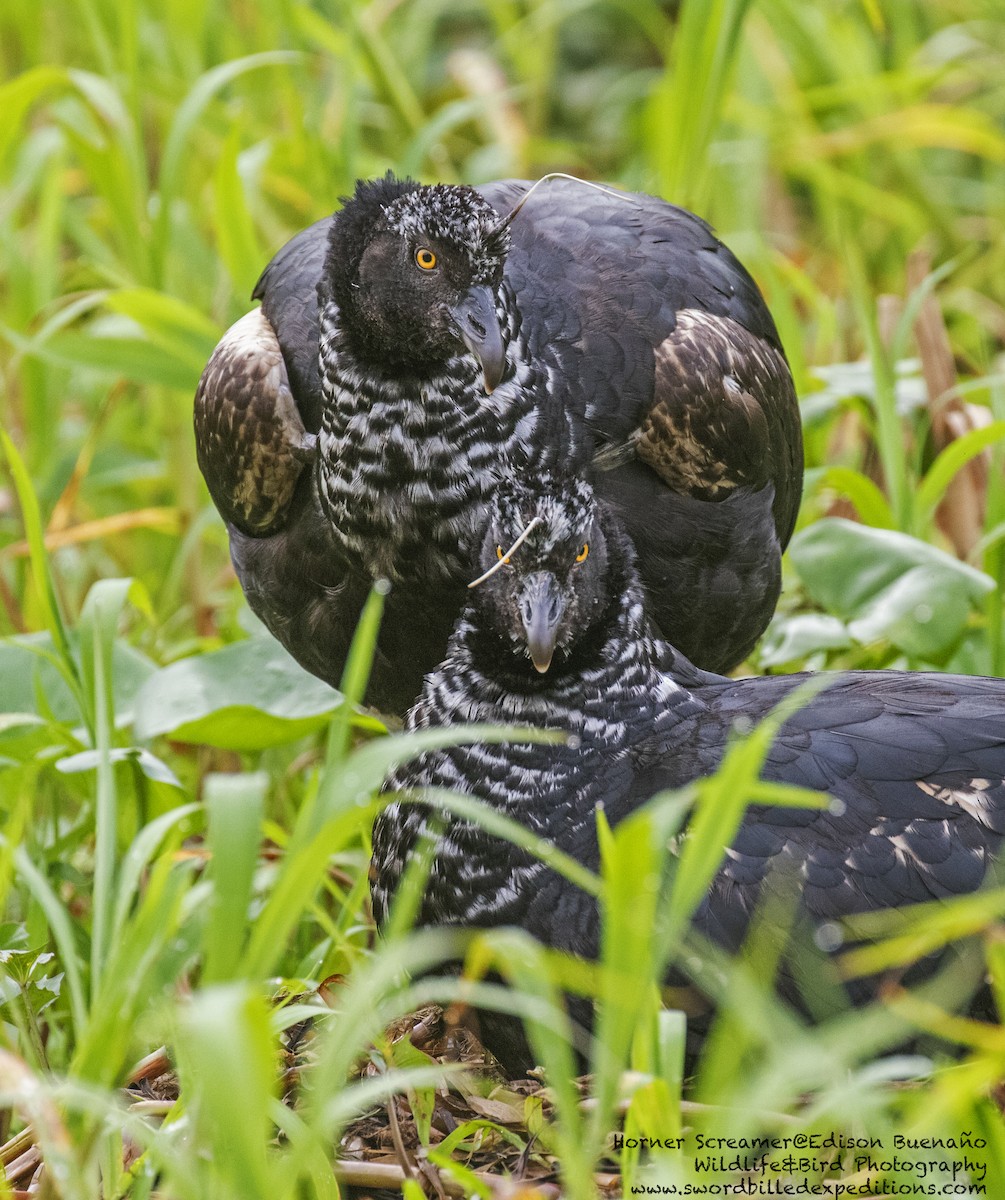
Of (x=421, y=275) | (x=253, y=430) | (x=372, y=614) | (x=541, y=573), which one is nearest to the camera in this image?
(x=372, y=614)

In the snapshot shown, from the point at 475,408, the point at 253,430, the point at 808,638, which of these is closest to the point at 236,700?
the point at 253,430

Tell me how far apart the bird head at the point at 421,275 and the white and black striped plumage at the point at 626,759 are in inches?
17.9

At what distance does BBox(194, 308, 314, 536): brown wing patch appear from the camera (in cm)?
363

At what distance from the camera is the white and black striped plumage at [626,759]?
2627 millimetres

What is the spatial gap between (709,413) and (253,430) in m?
0.98

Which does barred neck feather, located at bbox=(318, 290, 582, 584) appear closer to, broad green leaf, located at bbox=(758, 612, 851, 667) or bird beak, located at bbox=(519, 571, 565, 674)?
bird beak, located at bbox=(519, 571, 565, 674)

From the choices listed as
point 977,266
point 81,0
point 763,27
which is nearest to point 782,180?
point 763,27

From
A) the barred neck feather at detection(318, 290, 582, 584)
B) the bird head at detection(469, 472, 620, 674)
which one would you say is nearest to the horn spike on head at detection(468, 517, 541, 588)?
the bird head at detection(469, 472, 620, 674)

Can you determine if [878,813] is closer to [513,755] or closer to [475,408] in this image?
[513,755]

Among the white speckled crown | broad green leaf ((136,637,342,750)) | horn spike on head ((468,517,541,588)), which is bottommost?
broad green leaf ((136,637,342,750))

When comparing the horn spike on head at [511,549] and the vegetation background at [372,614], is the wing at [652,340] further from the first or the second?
the horn spike on head at [511,549]

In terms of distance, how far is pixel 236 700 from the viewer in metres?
3.54

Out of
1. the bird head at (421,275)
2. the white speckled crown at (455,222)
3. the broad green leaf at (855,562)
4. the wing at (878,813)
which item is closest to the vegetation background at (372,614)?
the broad green leaf at (855,562)

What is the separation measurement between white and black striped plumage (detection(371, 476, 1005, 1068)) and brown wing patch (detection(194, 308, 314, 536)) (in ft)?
2.63
